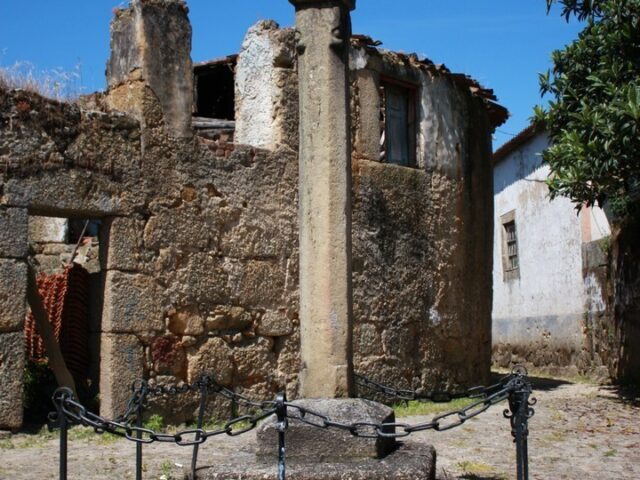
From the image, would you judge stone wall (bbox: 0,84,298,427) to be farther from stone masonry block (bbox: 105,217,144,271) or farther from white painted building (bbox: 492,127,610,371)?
white painted building (bbox: 492,127,610,371)

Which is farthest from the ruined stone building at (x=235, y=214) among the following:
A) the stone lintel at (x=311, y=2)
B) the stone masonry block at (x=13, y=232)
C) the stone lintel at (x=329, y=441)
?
the stone lintel at (x=329, y=441)

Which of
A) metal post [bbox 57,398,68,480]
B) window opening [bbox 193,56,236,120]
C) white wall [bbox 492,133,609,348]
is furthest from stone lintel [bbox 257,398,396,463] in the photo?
white wall [bbox 492,133,609,348]

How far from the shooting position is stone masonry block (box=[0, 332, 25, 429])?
7.07 metres

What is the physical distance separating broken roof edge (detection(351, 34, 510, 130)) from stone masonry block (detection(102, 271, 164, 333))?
12.1 ft

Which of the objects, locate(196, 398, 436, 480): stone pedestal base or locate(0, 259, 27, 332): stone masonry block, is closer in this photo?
locate(196, 398, 436, 480): stone pedestal base

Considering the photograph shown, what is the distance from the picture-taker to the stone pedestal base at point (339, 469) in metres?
4.48

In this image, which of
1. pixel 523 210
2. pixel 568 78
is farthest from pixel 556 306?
pixel 568 78

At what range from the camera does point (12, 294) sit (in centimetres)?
722

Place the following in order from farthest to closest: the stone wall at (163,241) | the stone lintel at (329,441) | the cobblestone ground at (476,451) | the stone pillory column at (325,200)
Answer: the stone wall at (163,241), the cobblestone ground at (476,451), the stone pillory column at (325,200), the stone lintel at (329,441)

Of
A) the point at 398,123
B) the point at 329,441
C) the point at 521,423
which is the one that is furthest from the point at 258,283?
the point at 521,423

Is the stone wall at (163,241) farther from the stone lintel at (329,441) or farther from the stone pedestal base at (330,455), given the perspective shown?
the stone lintel at (329,441)

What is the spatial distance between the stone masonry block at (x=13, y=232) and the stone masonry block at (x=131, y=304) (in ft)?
2.76

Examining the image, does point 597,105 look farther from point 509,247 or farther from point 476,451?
point 509,247

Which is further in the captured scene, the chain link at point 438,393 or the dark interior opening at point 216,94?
the dark interior opening at point 216,94
